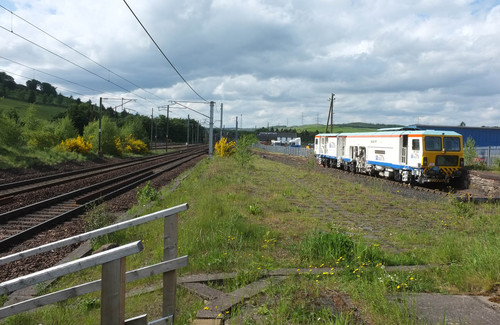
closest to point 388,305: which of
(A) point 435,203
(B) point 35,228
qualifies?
(B) point 35,228

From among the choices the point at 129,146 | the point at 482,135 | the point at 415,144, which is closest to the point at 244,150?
the point at 415,144

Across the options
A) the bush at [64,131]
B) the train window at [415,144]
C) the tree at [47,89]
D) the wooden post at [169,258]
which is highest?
the tree at [47,89]

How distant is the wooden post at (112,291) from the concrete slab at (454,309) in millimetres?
2776

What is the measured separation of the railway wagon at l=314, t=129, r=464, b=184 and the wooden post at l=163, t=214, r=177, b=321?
20.2 metres

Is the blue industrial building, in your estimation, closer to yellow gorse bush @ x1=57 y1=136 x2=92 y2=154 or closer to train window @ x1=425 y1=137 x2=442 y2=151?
train window @ x1=425 y1=137 x2=442 y2=151

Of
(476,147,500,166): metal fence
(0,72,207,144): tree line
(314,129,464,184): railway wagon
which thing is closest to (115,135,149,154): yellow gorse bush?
(0,72,207,144): tree line

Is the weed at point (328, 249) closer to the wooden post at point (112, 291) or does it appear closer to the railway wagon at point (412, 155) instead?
the wooden post at point (112, 291)

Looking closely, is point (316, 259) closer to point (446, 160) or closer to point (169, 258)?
point (169, 258)

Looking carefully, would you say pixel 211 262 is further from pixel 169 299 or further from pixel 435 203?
pixel 435 203

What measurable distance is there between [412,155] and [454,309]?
1953cm

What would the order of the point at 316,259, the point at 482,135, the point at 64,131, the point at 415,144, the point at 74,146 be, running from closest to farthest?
the point at 316,259 < the point at 415,144 < the point at 74,146 < the point at 64,131 < the point at 482,135

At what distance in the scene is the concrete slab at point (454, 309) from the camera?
398 centimetres

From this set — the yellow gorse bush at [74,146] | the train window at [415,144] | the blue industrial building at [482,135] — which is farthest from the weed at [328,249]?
the blue industrial building at [482,135]

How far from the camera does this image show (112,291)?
2926mm
